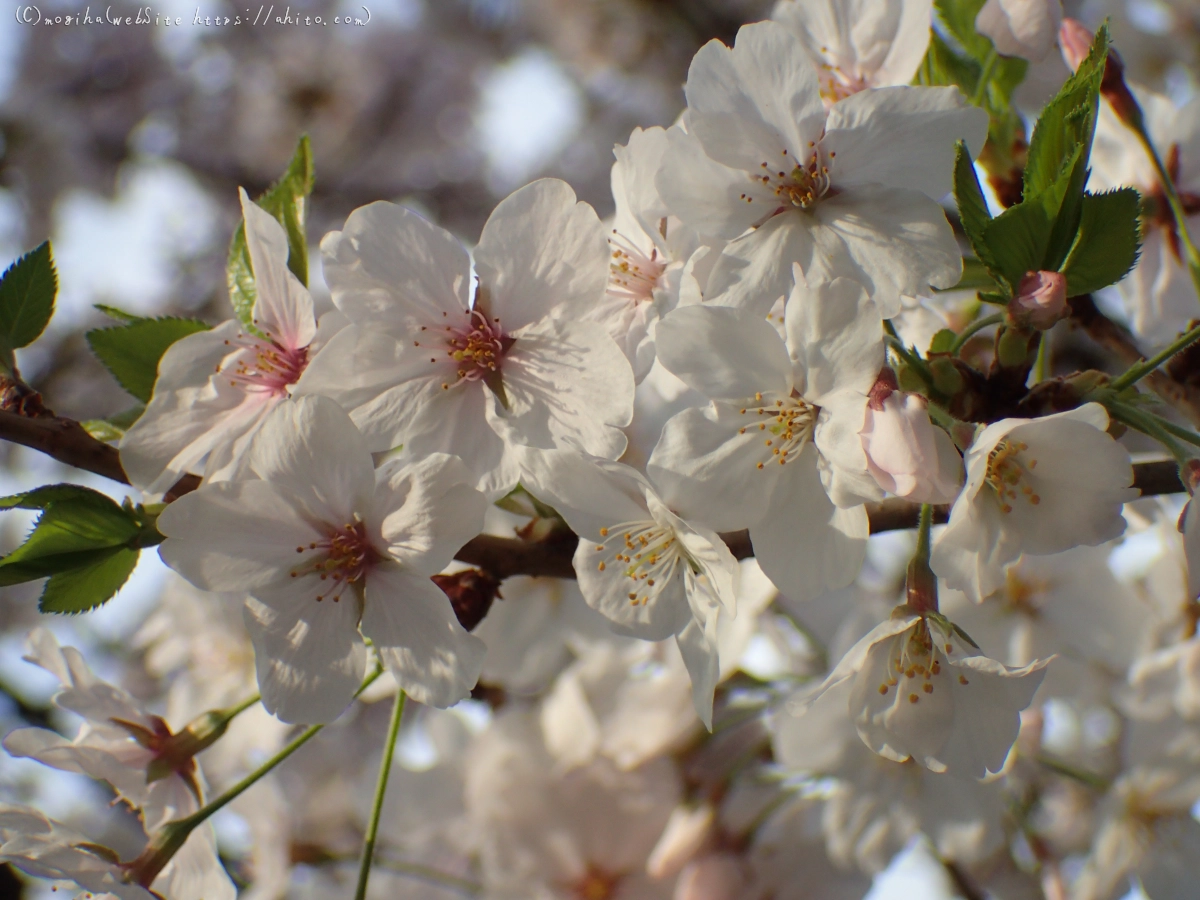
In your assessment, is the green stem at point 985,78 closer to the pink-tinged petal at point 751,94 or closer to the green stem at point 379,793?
the pink-tinged petal at point 751,94

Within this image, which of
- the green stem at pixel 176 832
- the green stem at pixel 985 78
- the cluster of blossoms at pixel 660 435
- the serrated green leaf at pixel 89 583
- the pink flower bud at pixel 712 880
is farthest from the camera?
the pink flower bud at pixel 712 880

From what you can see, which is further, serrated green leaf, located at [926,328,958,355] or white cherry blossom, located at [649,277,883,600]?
serrated green leaf, located at [926,328,958,355]

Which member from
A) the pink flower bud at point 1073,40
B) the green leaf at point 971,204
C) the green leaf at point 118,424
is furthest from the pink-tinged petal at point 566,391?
the pink flower bud at point 1073,40

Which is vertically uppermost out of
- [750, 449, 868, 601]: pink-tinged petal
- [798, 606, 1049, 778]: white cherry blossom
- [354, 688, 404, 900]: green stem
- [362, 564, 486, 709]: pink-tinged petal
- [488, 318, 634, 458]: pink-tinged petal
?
[488, 318, 634, 458]: pink-tinged petal

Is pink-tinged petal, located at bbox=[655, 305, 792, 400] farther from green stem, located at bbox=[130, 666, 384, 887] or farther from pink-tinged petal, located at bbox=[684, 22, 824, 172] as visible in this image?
green stem, located at bbox=[130, 666, 384, 887]

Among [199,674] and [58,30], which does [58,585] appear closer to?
[199,674]

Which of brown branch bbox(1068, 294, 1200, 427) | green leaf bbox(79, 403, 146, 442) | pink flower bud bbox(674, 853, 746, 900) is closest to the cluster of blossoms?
green leaf bbox(79, 403, 146, 442)

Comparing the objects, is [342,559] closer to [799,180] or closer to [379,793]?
[379,793]

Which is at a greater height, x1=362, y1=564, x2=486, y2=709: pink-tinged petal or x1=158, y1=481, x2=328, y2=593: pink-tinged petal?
x1=158, y1=481, x2=328, y2=593: pink-tinged petal
